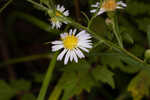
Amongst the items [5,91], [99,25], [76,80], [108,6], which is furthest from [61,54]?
[5,91]

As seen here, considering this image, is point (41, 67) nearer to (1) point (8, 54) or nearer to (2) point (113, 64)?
(1) point (8, 54)

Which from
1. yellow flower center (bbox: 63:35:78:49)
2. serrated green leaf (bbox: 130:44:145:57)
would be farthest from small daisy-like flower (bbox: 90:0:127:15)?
serrated green leaf (bbox: 130:44:145:57)

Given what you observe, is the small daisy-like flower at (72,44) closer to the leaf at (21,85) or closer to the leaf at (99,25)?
the leaf at (99,25)

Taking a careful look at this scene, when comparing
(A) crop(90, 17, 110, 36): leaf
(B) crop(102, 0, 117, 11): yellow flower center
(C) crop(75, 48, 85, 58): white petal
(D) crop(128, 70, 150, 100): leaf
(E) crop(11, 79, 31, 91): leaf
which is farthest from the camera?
(E) crop(11, 79, 31, 91): leaf

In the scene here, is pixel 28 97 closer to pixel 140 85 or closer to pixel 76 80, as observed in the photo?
pixel 76 80

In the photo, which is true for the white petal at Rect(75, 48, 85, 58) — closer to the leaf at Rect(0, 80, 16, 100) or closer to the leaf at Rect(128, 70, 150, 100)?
the leaf at Rect(128, 70, 150, 100)

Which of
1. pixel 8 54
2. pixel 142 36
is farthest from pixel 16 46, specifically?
pixel 142 36

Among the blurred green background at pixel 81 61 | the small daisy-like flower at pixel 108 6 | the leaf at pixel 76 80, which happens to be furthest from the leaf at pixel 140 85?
the small daisy-like flower at pixel 108 6
